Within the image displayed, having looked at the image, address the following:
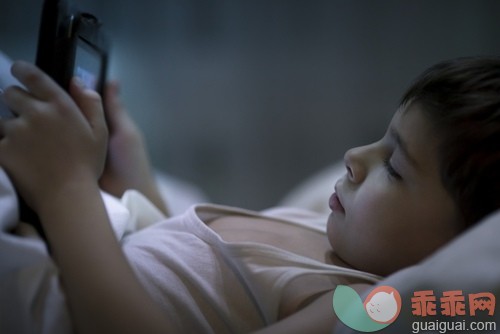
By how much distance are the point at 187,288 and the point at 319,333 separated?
0.43 feet

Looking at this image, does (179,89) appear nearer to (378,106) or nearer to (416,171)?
(378,106)

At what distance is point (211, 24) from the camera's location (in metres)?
0.67

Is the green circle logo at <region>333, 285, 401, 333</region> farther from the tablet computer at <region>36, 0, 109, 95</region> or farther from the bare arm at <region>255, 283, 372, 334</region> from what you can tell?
the tablet computer at <region>36, 0, 109, 95</region>

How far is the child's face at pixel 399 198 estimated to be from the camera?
1.26ft

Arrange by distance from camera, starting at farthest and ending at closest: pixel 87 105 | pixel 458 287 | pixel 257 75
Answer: pixel 257 75, pixel 87 105, pixel 458 287

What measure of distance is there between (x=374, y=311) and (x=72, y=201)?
26 cm

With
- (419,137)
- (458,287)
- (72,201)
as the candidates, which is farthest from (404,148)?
(72,201)

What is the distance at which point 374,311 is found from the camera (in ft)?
1.15

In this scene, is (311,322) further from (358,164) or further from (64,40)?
(64,40)

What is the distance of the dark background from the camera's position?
0.59 m

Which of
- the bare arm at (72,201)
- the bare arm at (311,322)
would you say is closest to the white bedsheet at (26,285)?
the bare arm at (72,201)

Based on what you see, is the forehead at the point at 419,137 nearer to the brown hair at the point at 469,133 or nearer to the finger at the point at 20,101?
the brown hair at the point at 469,133

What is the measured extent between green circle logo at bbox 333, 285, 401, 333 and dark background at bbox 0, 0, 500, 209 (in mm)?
249

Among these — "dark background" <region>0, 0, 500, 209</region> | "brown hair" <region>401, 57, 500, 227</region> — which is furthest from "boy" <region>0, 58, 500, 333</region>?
"dark background" <region>0, 0, 500, 209</region>
